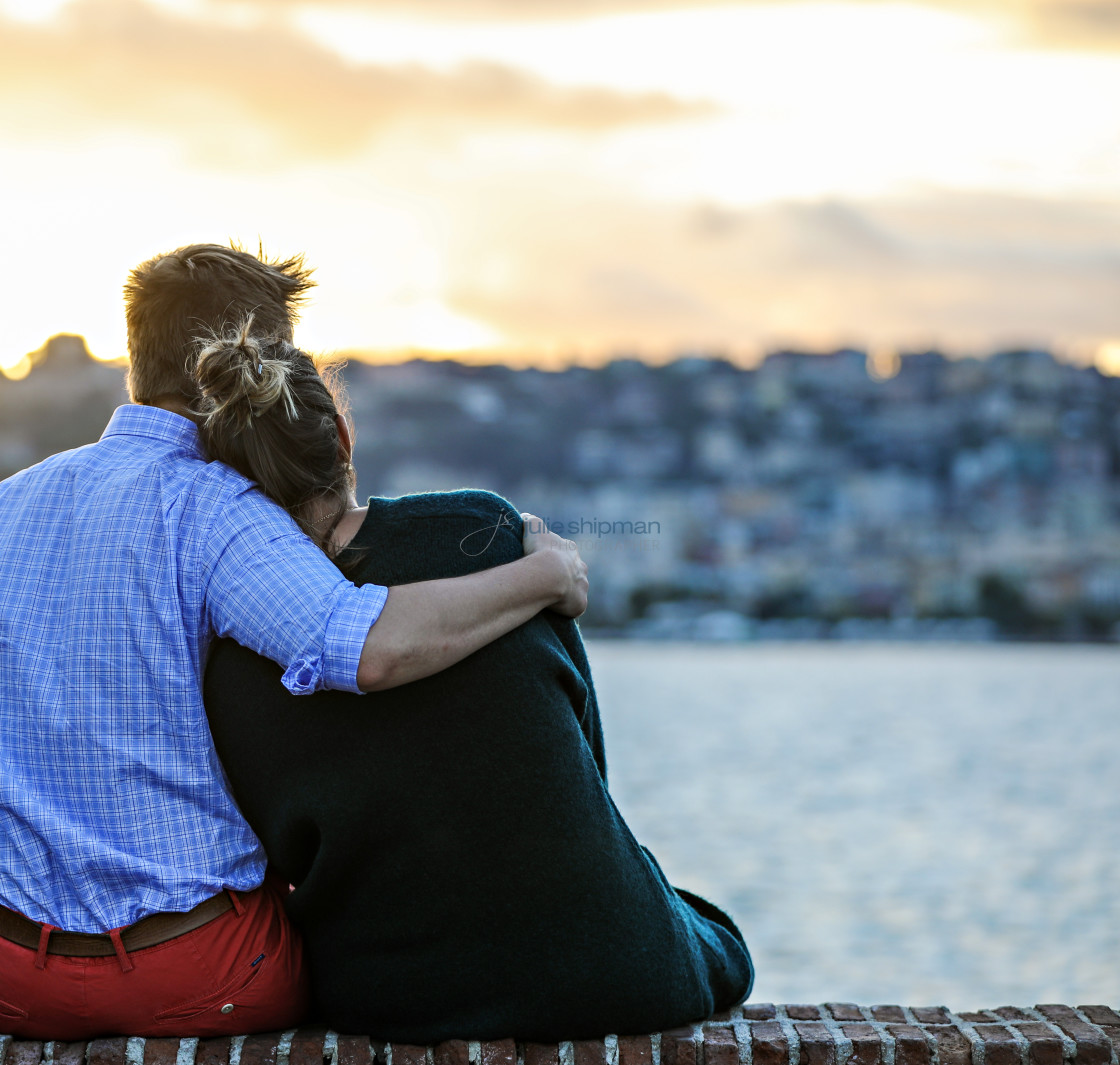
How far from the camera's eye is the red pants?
177 centimetres

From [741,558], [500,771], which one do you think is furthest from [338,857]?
[741,558]

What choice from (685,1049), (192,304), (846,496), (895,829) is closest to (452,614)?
(192,304)

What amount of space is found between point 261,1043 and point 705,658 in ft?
294

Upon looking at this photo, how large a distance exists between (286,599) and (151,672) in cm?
21

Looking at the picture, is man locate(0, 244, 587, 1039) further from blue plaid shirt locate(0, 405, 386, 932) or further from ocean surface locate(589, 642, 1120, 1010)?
A: ocean surface locate(589, 642, 1120, 1010)

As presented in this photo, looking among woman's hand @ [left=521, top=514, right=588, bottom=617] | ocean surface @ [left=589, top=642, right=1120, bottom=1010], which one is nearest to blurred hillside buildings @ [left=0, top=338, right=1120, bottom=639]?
ocean surface @ [left=589, top=642, right=1120, bottom=1010]

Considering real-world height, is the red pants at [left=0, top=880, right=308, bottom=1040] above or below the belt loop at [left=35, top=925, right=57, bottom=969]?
below

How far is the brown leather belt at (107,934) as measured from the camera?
176 centimetres

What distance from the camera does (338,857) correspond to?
5.82ft

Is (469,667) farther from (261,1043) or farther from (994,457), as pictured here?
(994,457)

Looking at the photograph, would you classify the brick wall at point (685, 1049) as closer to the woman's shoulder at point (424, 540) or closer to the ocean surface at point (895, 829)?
the woman's shoulder at point (424, 540)

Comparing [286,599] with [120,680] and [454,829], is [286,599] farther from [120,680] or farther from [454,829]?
[454,829]

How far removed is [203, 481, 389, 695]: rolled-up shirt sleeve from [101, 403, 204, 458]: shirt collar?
0.16 m

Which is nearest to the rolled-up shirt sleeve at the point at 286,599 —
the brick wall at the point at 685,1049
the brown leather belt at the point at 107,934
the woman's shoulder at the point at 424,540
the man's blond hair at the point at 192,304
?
the woman's shoulder at the point at 424,540
